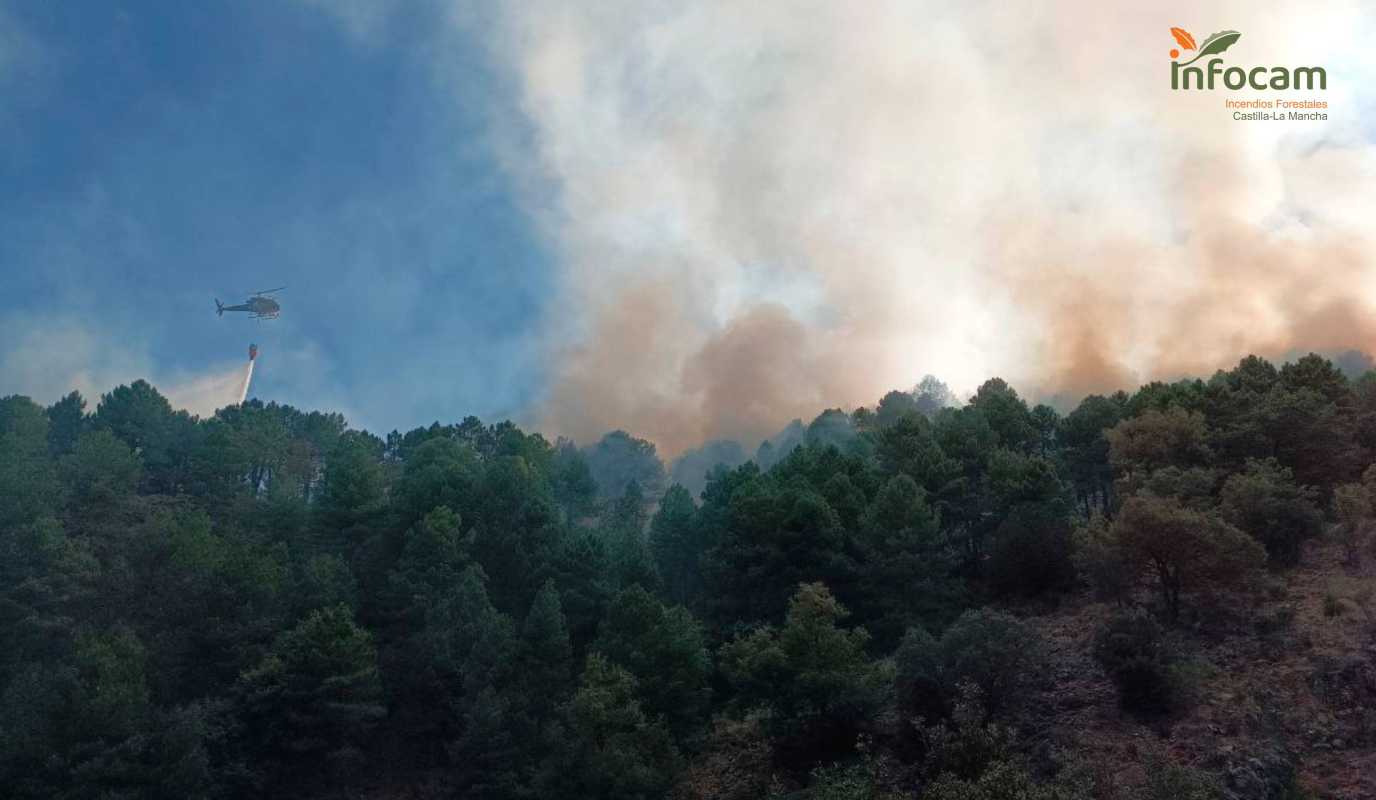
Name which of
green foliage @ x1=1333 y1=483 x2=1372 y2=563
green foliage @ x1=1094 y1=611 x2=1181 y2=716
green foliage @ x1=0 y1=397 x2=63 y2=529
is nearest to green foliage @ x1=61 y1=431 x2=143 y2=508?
green foliage @ x1=0 y1=397 x2=63 y2=529

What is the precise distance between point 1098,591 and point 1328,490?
57.9 ft

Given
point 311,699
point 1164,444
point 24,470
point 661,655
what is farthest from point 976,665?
point 24,470

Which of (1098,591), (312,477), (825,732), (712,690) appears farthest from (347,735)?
(312,477)

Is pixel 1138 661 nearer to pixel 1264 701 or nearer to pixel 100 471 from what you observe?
pixel 1264 701

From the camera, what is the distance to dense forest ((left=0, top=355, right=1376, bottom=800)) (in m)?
41.2

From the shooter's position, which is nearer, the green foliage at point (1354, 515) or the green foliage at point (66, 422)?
the green foliage at point (1354, 515)

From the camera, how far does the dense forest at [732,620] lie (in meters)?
41.2

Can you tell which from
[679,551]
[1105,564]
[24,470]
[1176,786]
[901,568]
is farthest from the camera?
[679,551]

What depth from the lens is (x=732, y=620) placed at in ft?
194

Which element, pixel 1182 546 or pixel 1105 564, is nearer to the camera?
pixel 1182 546

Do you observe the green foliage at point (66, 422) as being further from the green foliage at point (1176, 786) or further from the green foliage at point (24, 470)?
the green foliage at point (1176, 786)

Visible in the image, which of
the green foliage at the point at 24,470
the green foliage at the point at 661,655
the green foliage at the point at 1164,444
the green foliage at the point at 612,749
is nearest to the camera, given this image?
the green foliage at the point at 612,749

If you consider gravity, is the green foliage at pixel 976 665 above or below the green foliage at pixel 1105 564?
below

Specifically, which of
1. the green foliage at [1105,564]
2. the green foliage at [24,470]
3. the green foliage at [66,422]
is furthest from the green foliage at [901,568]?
the green foliage at [66,422]
